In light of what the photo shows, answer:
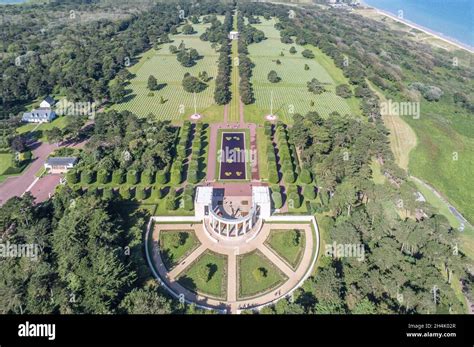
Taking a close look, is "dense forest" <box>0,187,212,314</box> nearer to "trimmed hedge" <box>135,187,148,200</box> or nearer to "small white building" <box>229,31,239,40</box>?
"trimmed hedge" <box>135,187,148,200</box>

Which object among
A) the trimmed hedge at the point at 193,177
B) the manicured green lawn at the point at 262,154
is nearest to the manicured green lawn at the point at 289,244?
the manicured green lawn at the point at 262,154

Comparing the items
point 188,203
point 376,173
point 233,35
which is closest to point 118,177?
point 188,203

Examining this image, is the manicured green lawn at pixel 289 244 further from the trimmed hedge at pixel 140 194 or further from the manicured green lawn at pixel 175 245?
the trimmed hedge at pixel 140 194

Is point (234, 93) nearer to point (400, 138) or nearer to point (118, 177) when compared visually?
point (400, 138)

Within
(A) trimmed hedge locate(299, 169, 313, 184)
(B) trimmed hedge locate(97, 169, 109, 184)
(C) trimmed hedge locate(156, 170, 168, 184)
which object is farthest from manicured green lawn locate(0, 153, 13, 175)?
(A) trimmed hedge locate(299, 169, 313, 184)
